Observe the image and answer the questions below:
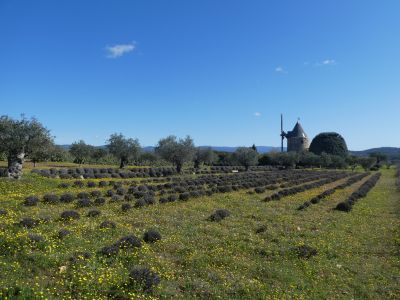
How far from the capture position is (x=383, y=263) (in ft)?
46.4

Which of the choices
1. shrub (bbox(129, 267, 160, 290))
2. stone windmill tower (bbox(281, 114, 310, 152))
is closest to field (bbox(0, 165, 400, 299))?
shrub (bbox(129, 267, 160, 290))

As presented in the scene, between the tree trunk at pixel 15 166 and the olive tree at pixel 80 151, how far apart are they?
161 ft

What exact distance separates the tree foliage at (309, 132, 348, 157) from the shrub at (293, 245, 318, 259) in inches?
5522

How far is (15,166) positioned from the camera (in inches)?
1232

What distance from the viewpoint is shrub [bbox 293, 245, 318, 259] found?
14.1 m

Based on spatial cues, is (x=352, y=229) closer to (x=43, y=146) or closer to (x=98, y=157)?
(x=43, y=146)

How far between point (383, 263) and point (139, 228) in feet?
34.8

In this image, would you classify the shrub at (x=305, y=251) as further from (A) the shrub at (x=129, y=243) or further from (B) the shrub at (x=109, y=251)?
(B) the shrub at (x=109, y=251)

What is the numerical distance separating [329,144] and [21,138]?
454 ft

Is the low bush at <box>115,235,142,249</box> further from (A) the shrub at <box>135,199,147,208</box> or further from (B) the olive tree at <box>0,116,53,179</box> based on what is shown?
(B) the olive tree at <box>0,116,53,179</box>

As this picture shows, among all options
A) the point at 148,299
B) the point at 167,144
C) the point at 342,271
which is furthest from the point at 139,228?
the point at 167,144

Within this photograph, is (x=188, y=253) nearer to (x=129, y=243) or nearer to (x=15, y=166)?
(x=129, y=243)

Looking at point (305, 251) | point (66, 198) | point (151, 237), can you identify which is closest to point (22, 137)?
point (66, 198)

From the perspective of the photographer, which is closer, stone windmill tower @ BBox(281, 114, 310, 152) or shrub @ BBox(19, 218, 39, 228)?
shrub @ BBox(19, 218, 39, 228)
